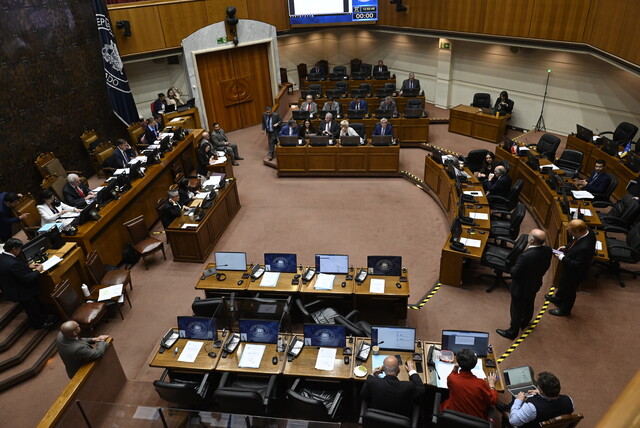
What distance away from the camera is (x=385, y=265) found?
24.2ft

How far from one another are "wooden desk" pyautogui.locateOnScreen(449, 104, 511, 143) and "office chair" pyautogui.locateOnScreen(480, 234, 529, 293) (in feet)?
Result: 22.6

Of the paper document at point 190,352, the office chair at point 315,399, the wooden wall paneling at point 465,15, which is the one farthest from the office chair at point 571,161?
the paper document at point 190,352

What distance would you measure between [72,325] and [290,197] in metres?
7.05

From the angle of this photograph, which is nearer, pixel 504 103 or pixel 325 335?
pixel 325 335

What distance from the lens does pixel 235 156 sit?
14227 millimetres

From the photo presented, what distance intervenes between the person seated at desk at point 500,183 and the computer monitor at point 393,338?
5.37 metres

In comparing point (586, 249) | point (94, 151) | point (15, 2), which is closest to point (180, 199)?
point (94, 151)

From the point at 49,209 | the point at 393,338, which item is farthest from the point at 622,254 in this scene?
the point at 49,209

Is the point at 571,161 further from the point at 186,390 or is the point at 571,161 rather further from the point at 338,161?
the point at 186,390

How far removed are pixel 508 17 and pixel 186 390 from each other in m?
13.0

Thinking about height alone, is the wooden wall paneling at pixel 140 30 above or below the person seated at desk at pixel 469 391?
above

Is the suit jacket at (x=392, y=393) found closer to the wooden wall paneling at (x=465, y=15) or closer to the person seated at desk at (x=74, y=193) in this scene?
the person seated at desk at (x=74, y=193)

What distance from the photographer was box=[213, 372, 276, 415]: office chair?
5117 millimetres

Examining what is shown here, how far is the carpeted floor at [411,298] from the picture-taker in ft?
20.8
